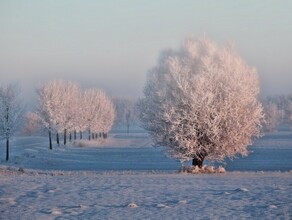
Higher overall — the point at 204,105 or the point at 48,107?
the point at 48,107

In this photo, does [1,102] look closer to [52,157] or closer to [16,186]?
[52,157]

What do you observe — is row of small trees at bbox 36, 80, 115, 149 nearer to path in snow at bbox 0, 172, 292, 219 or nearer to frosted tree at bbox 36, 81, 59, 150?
frosted tree at bbox 36, 81, 59, 150

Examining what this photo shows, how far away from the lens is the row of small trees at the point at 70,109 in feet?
238

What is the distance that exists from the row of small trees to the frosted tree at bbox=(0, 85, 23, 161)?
10871 millimetres

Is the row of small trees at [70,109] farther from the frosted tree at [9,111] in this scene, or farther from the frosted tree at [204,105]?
the frosted tree at [204,105]

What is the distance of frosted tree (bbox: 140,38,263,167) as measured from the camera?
27.9 metres

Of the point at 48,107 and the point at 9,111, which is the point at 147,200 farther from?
the point at 48,107

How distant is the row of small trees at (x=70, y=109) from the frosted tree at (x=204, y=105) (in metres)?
42.5

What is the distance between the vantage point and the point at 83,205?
15.6 meters

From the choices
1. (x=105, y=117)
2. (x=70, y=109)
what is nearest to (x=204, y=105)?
(x=70, y=109)

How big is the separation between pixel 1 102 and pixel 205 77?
36658mm

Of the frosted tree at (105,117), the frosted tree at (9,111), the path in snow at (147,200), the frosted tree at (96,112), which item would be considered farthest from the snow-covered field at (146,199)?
the frosted tree at (105,117)

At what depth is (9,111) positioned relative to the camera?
58.2m

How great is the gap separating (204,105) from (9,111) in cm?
3653
